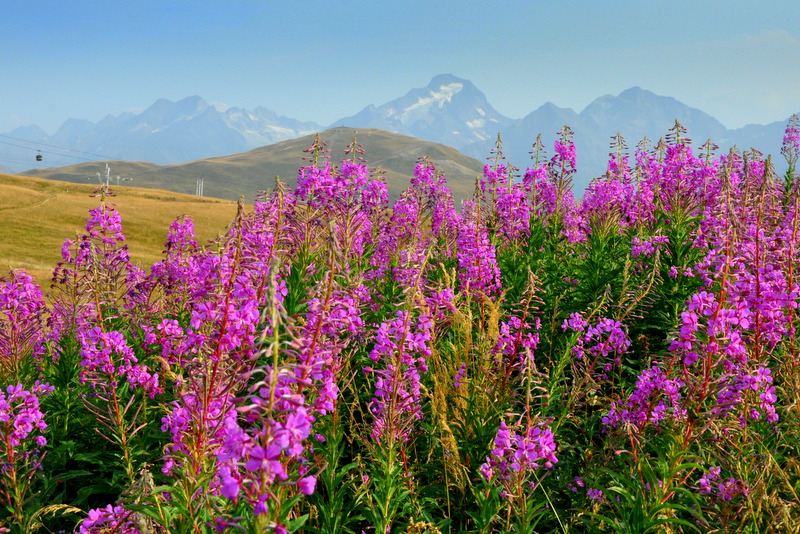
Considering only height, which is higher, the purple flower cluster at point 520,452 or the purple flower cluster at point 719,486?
the purple flower cluster at point 520,452

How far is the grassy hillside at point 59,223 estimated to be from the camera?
37062 mm

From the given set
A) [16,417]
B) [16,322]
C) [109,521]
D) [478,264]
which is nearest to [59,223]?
[16,322]

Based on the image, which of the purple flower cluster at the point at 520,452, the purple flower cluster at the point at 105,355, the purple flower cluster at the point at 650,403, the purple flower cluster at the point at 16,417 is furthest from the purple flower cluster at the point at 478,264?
the purple flower cluster at the point at 16,417

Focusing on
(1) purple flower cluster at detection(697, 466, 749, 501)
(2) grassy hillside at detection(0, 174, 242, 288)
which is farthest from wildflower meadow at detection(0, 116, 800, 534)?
(2) grassy hillside at detection(0, 174, 242, 288)

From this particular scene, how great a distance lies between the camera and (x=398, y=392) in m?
3.84

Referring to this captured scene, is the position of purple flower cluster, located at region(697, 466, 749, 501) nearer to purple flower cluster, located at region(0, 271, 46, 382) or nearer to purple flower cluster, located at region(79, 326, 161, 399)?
purple flower cluster, located at region(79, 326, 161, 399)

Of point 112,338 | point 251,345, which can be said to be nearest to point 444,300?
point 251,345

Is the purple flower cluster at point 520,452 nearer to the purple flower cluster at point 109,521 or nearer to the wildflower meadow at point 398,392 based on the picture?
the wildflower meadow at point 398,392

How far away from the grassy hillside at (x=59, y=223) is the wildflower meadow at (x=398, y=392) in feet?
87.9

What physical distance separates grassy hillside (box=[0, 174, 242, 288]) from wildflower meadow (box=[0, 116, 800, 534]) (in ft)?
87.9

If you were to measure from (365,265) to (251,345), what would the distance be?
4790 mm

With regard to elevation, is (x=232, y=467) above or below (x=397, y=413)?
above

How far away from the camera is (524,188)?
10430 mm

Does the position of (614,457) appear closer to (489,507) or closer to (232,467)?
(489,507)
